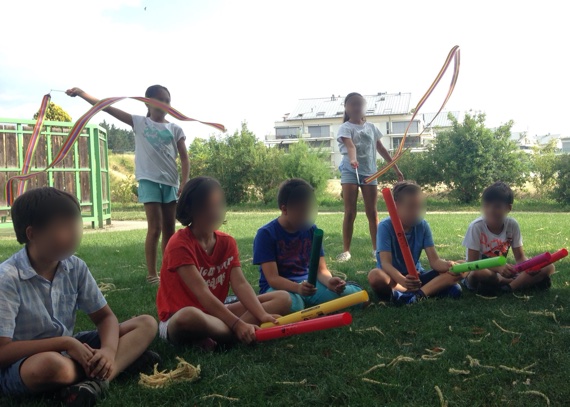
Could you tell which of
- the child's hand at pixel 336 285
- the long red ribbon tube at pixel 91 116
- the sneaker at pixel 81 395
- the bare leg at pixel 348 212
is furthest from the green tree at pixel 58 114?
the sneaker at pixel 81 395

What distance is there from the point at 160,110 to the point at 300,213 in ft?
6.92

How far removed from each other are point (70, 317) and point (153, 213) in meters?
2.40

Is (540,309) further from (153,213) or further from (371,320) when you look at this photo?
(153,213)

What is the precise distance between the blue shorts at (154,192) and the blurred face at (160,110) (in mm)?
574

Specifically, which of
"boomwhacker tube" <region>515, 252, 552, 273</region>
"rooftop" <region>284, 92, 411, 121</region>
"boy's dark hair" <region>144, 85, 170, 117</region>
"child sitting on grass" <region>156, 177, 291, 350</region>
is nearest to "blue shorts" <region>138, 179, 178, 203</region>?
"boy's dark hair" <region>144, 85, 170, 117</region>

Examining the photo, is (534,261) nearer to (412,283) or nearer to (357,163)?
(412,283)

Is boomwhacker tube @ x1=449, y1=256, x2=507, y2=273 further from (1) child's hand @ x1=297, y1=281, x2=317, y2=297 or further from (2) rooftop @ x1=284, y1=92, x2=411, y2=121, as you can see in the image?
(2) rooftop @ x1=284, y1=92, x2=411, y2=121

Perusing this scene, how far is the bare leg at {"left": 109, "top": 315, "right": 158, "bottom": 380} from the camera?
2316mm

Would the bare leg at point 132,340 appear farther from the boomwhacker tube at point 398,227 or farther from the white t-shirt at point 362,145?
the white t-shirt at point 362,145

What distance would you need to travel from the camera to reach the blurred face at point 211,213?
9.22 feet

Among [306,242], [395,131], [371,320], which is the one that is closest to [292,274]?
[306,242]

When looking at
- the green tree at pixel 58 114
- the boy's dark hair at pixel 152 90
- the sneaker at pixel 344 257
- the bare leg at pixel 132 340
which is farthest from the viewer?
the green tree at pixel 58 114

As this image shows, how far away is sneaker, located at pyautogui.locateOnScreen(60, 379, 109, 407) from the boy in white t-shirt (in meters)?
2.59

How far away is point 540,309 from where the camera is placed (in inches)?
128
